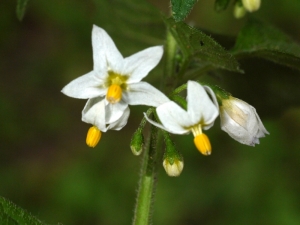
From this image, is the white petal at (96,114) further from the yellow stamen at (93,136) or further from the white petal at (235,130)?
the white petal at (235,130)

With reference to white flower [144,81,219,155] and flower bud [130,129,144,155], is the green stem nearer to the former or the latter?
flower bud [130,129,144,155]

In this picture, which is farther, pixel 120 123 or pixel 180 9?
pixel 120 123

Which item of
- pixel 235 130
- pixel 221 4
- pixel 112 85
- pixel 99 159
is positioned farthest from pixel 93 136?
pixel 99 159

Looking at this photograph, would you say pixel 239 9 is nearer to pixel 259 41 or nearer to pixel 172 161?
pixel 259 41

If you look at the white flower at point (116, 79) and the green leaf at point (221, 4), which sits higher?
the green leaf at point (221, 4)

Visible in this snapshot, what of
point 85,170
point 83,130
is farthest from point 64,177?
point 83,130

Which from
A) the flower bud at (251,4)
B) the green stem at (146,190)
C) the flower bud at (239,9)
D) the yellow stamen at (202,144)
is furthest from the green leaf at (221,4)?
the yellow stamen at (202,144)
